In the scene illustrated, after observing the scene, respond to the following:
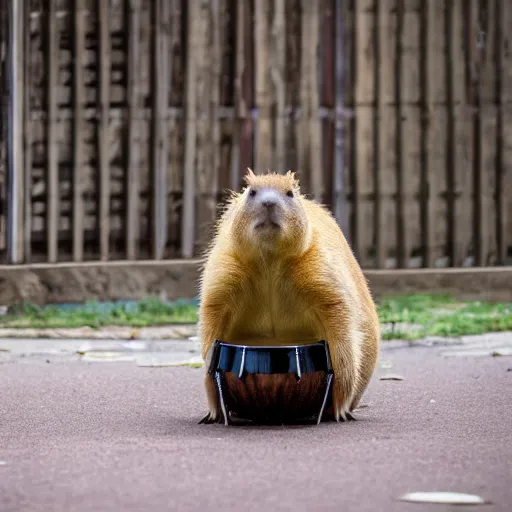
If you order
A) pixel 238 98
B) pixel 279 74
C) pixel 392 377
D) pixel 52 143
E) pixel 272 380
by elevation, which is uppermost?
pixel 279 74

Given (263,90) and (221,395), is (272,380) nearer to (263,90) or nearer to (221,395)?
(221,395)

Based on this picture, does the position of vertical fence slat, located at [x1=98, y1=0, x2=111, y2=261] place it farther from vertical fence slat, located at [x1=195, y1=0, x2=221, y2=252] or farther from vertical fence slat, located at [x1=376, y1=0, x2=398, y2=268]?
vertical fence slat, located at [x1=376, y1=0, x2=398, y2=268]

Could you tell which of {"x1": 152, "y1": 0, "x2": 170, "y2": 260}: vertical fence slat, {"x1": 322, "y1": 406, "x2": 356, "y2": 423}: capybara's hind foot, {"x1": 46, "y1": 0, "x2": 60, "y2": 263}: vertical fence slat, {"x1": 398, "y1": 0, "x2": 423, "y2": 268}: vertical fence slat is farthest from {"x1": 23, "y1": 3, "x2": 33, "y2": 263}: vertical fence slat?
{"x1": 322, "y1": 406, "x2": 356, "y2": 423}: capybara's hind foot

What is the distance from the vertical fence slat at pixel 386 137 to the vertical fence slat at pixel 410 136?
63mm

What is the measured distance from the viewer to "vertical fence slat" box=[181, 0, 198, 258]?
9.89 meters

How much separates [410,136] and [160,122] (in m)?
1.98

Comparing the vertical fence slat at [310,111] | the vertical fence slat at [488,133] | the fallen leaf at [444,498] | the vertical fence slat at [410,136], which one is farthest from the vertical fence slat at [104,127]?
the fallen leaf at [444,498]

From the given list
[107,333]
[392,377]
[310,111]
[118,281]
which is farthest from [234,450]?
[310,111]

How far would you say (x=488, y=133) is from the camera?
1008 centimetres

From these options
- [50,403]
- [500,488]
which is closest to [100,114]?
[50,403]

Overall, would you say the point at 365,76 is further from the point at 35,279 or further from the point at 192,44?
the point at 35,279

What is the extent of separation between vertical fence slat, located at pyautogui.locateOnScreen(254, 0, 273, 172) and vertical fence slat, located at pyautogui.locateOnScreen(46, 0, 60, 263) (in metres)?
1.56

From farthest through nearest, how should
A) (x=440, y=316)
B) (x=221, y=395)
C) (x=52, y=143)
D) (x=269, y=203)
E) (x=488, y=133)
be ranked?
(x=488, y=133), (x=52, y=143), (x=440, y=316), (x=221, y=395), (x=269, y=203)

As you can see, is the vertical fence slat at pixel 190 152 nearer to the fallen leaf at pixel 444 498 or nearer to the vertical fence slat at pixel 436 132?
the vertical fence slat at pixel 436 132
